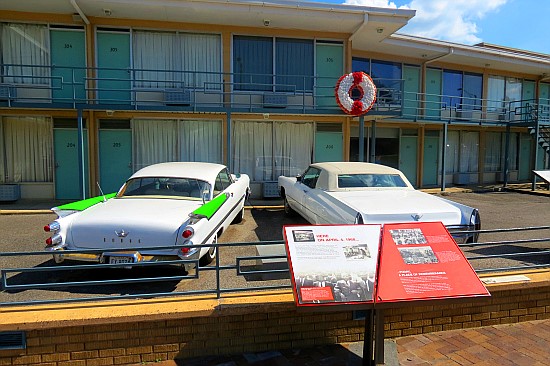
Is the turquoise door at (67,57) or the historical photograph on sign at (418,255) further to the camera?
the turquoise door at (67,57)

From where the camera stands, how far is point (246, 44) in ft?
37.8

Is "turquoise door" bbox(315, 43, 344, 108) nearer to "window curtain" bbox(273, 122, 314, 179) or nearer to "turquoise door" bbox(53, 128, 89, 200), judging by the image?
→ "window curtain" bbox(273, 122, 314, 179)

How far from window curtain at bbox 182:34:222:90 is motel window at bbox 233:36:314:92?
1.86ft

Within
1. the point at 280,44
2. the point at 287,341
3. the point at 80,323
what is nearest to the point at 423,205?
the point at 287,341

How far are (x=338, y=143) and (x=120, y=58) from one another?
7.01m

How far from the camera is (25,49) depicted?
10.6 metres

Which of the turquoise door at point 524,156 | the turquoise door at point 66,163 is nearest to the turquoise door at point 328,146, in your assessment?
the turquoise door at point 66,163

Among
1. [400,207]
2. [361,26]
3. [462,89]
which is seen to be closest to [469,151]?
[462,89]

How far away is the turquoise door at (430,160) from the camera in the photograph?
50.9ft

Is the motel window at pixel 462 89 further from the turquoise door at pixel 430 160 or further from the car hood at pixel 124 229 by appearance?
the car hood at pixel 124 229

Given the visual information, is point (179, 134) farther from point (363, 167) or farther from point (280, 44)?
point (363, 167)

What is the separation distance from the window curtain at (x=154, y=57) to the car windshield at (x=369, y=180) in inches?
264

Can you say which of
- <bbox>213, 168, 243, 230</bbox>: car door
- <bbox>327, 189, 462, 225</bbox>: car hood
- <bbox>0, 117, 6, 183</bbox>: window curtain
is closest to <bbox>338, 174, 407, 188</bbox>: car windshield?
<bbox>327, 189, 462, 225</bbox>: car hood

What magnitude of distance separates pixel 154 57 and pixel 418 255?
10.1 meters
